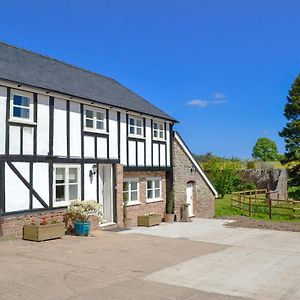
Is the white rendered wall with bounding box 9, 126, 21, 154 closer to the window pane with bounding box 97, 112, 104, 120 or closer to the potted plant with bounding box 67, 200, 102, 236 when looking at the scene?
the potted plant with bounding box 67, 200, 102, 236

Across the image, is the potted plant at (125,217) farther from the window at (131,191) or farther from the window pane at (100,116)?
the window pane at (100,116)

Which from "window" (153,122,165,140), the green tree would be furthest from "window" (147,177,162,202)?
the green tree

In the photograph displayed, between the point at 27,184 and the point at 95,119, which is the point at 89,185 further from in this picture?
the point at 27,184

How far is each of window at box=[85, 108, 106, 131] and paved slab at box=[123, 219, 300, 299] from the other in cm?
494

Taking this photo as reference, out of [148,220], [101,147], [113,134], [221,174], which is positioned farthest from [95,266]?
[221,174]

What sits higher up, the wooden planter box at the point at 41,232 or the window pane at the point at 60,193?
the window pane at the point at 60,193

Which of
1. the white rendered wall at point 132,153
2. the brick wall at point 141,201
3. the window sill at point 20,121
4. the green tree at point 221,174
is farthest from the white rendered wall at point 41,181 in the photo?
the green tree at point 221,174

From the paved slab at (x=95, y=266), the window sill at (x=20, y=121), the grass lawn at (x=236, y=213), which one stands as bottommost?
the grass lawn at (x=236, y=213)

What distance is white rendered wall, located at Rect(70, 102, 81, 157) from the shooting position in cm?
1590

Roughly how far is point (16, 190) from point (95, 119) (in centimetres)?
511

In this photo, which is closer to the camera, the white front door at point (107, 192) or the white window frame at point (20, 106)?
the white window frame at point (20, 106)

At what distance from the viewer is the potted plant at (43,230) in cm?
1316

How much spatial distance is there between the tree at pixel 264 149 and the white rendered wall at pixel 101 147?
111292mm

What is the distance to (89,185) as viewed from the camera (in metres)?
16.8
